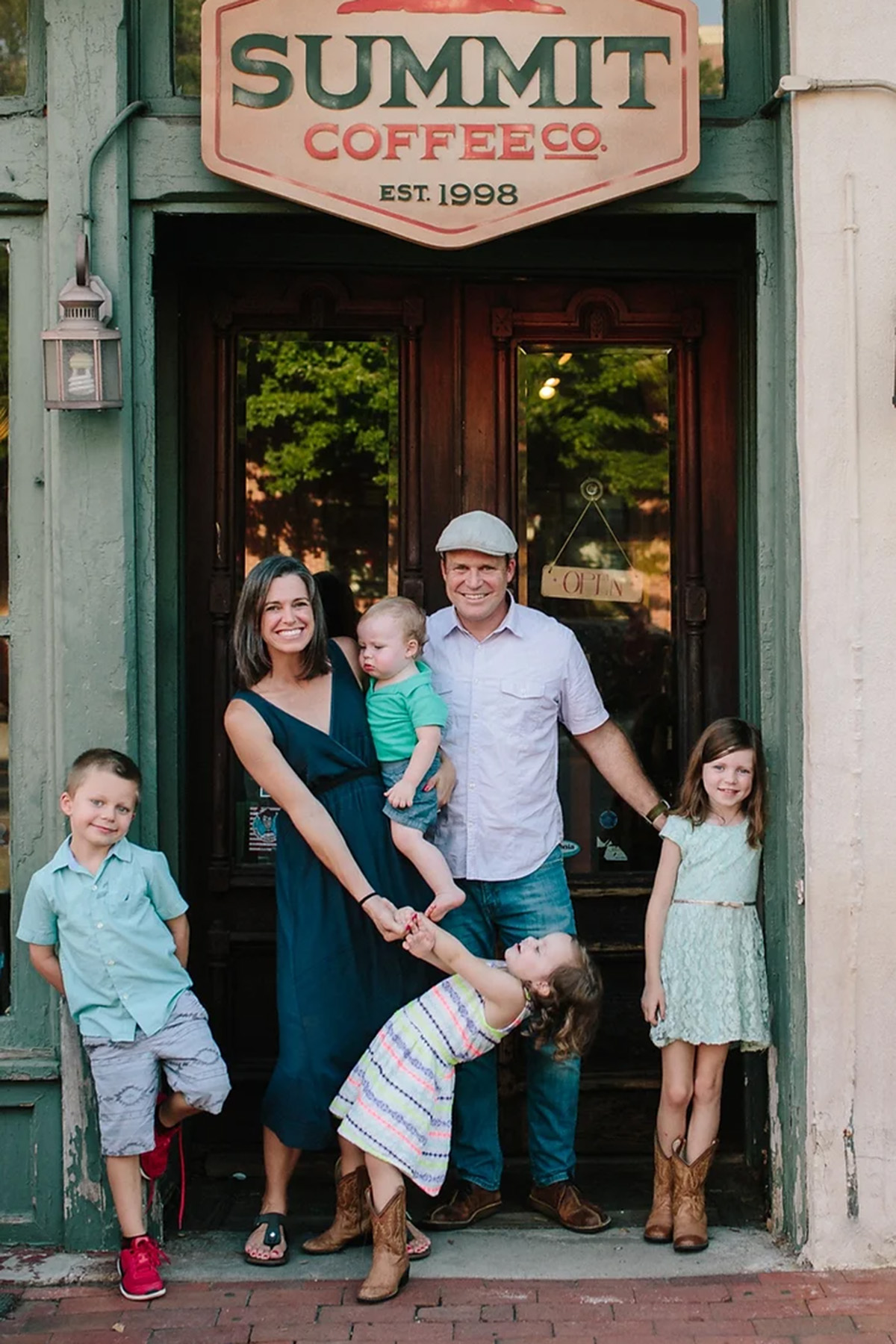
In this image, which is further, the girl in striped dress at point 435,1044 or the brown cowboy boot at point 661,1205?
the brown cowboy boot at point 661,1205

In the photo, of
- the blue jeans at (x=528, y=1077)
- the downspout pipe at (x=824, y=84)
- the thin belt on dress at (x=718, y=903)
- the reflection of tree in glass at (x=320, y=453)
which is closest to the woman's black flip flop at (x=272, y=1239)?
the blue jeans at (x=528, y=1077)

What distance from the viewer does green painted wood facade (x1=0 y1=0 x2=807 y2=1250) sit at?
4297 mm

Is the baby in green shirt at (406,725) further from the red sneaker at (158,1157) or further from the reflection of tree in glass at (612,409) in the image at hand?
the reflection of tree in glass at (612,409)

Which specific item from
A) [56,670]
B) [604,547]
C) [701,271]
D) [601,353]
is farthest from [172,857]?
[701,271]

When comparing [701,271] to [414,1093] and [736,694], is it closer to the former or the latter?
[736,694]

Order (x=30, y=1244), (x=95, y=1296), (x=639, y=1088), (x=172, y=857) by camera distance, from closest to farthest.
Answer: (x=95, y=1296), (x=30, y=1244), (x=172, y=857), (x=639, y=1088)

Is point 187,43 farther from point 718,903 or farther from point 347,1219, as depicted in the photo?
point 347,1219

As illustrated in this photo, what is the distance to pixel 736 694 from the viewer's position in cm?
Result: 515

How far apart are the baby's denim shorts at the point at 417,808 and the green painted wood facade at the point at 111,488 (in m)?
0.72

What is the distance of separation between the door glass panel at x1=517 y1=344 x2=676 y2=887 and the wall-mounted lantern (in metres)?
1.54

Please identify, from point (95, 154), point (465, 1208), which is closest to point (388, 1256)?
point (465, 1208)

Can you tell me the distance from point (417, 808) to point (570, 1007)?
0.70 meters

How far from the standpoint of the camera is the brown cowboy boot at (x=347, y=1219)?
4336mm

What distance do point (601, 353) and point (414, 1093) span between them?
8.40ft
